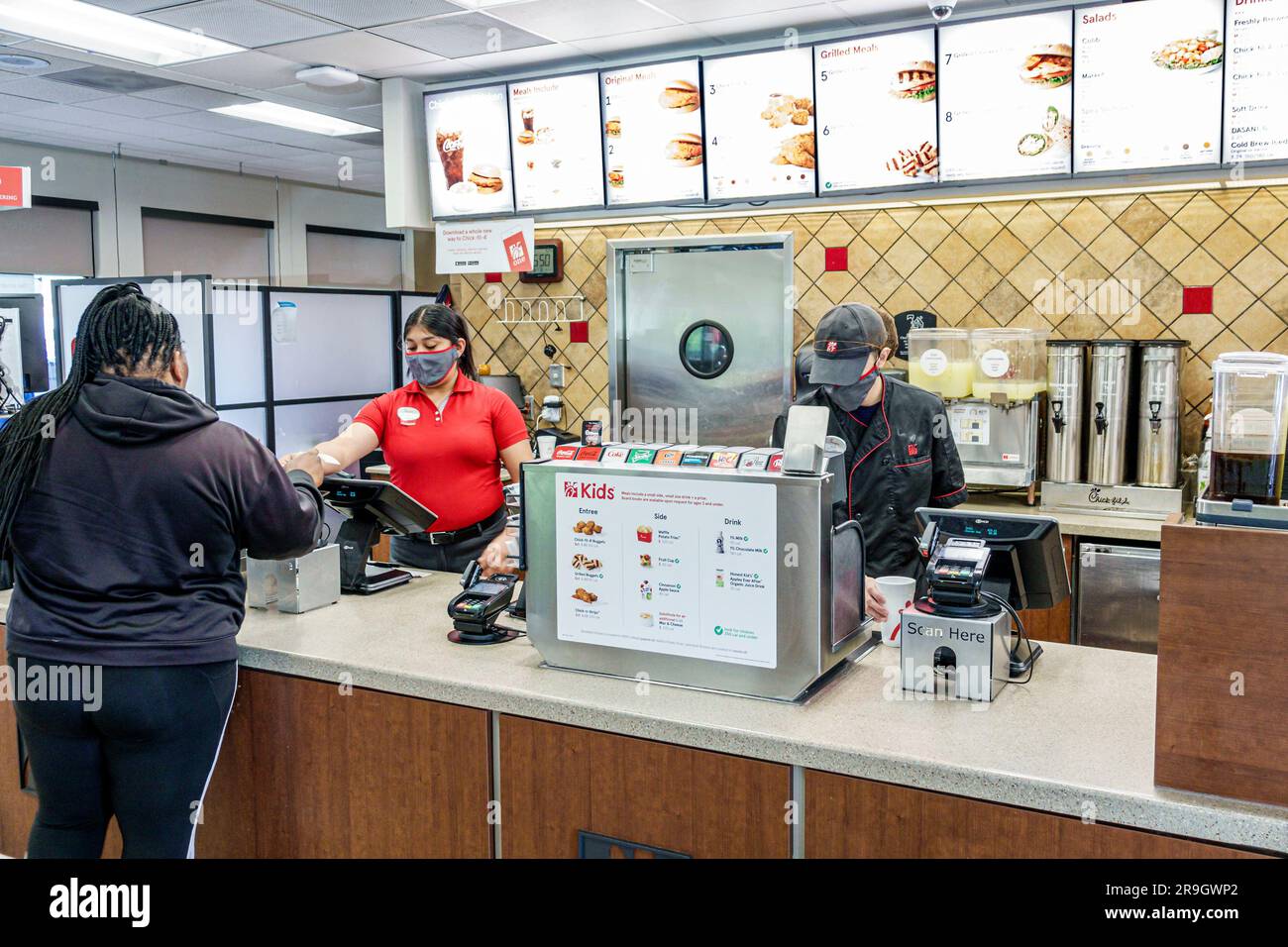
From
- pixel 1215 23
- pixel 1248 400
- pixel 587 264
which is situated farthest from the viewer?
pixel 587 264

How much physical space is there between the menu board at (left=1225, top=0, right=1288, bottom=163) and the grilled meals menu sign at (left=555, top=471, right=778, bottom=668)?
9.96 ft

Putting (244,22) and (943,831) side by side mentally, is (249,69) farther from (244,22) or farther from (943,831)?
(943,831)

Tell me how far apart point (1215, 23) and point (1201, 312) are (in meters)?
1.05

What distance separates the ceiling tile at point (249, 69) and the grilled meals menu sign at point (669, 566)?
3849mm

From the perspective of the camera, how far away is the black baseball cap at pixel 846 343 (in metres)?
3.07

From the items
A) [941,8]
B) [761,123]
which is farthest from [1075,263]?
[761,123]

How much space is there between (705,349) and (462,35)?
71.1 inches

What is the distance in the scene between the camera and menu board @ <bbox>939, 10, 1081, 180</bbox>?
406cm

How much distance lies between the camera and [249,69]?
17.0 ft

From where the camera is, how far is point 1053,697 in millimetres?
1990

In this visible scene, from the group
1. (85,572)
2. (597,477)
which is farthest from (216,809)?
(597,477)

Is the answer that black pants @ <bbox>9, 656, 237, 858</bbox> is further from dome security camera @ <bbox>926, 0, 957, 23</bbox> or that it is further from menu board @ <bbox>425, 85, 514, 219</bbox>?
menu board @ <bbox>425, 85, 514, 219</bbox>

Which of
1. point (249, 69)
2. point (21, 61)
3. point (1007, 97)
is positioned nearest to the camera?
point (1007, 97)
